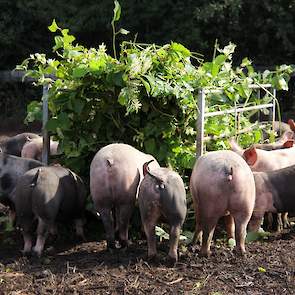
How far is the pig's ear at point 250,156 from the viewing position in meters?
6.29

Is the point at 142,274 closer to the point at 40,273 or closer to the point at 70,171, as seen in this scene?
the point at 40,273

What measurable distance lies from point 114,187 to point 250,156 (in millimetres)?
1506

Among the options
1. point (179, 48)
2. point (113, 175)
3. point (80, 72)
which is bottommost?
point (113, 175)

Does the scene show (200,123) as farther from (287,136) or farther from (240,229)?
(287,136)

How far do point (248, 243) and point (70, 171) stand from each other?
1584 mm

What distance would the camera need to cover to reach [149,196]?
16.7ft

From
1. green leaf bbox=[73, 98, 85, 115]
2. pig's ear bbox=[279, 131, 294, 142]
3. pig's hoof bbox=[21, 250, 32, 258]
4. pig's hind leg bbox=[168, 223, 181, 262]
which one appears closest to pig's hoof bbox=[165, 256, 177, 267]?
pig's hind leg bbox=[168, 223, 181, 262]

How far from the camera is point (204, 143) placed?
6523mm

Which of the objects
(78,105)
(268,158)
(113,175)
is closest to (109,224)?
(113,175)

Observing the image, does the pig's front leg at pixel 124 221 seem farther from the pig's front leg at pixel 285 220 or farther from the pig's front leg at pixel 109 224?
the pig's front leg at pixel 285 220

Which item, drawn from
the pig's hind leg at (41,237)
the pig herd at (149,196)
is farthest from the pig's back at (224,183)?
the pig's hind leg at (41,237)

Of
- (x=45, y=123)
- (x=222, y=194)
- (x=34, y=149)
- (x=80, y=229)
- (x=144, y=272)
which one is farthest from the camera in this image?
(x=34, y=149)

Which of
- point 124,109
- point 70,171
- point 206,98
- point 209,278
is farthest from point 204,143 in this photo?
point 209,278

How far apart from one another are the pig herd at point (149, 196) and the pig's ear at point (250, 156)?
272 mm
